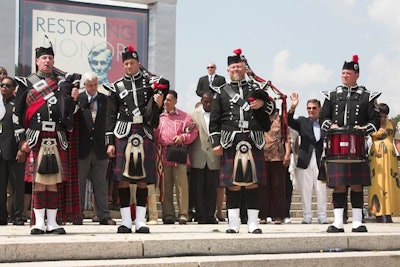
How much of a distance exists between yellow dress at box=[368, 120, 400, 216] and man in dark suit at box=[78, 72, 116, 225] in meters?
4.43

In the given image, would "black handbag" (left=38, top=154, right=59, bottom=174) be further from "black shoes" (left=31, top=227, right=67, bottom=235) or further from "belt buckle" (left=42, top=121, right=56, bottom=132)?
"black shoes" (left=31, top=227, right=67, bottom=235)

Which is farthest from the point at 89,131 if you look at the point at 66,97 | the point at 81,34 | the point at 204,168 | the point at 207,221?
the point at 81,34

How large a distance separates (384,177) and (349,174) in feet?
13.6

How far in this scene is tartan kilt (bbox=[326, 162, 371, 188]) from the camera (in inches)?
356

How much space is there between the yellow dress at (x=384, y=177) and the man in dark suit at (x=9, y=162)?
5.48 metres

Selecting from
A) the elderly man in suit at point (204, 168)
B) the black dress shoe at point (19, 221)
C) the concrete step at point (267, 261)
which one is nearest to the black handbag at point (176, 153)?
the elderly man in suit at point (204, 168)

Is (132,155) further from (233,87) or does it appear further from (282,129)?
(282,129)

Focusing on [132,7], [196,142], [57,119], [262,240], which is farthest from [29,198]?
[132,7]

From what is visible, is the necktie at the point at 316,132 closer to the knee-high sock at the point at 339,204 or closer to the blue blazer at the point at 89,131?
the knee-high sock at the point at 339,204

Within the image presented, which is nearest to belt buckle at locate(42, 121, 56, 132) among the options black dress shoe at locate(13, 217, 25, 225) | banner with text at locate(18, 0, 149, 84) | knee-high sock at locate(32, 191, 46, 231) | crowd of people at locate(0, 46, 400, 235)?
crowd of people at locate(0, 46, 400, 235)

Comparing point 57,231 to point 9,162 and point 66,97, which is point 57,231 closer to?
point 66,97

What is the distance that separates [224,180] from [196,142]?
3301 mm

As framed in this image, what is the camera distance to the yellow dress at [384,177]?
1288cm

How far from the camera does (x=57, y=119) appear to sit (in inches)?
326
